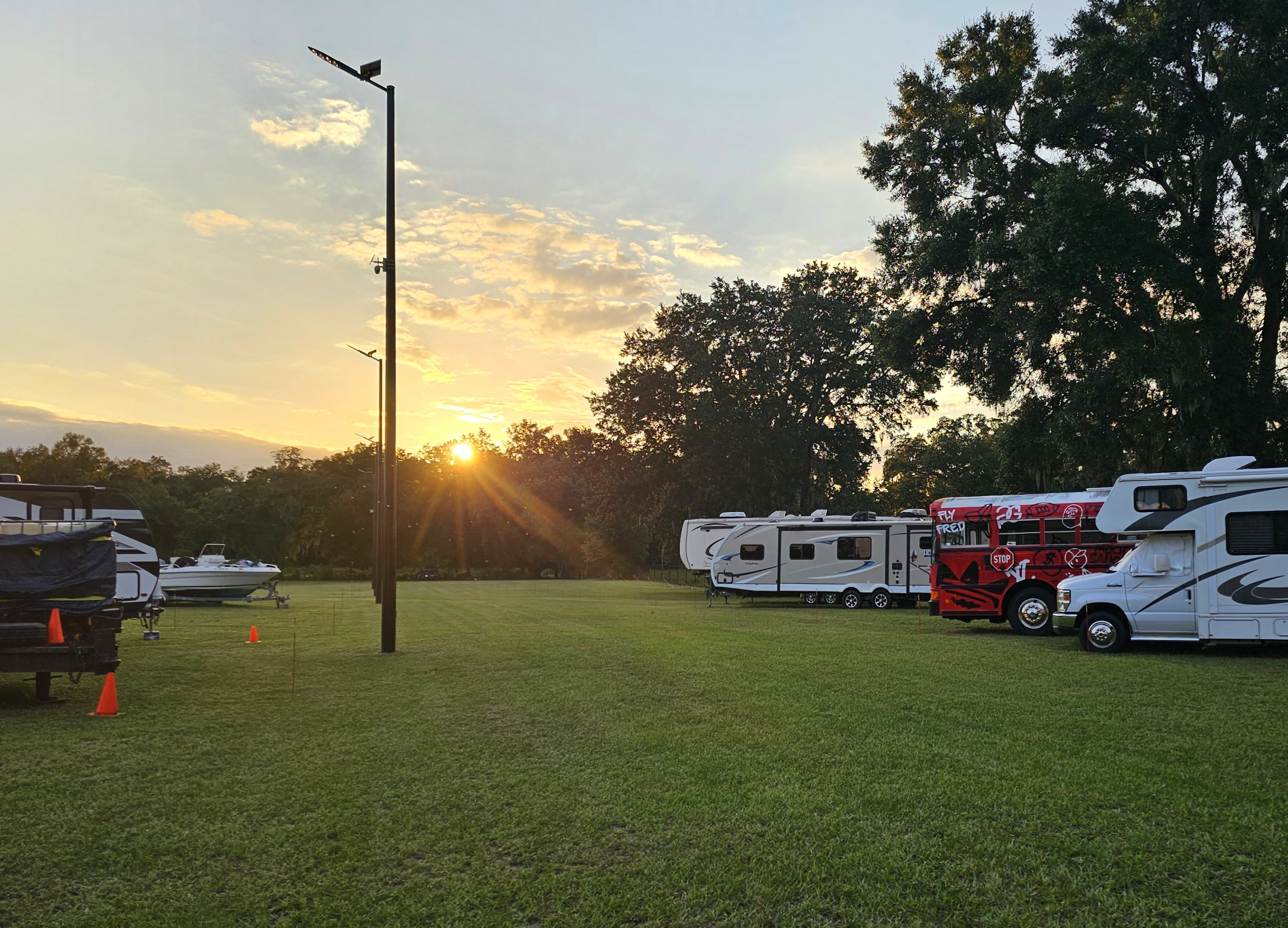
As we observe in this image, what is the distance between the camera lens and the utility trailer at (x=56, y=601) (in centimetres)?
941

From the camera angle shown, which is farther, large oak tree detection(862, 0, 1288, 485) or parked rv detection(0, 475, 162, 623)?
large oak tree detection(862, 0, 1288, 485)

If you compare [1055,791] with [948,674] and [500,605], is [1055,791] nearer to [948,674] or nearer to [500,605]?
[948,674]

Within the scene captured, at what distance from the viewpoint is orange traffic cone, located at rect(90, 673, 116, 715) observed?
938 centimetres

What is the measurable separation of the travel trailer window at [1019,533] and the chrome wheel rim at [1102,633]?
159 inches

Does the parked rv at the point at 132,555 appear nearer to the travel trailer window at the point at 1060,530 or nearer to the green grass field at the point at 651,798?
the green grass field at the point at 651,798

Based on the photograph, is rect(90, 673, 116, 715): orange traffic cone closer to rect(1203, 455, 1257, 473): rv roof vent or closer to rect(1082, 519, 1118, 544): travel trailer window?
rect(1203, 455, 1257, 473): rv roof vent

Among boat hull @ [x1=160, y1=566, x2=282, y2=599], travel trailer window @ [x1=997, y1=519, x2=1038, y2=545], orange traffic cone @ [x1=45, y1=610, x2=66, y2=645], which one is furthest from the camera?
boat hull @ [x1=160, y1=566, x2=282, y2=599]

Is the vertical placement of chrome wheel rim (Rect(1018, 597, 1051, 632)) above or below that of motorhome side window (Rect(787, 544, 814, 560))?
below

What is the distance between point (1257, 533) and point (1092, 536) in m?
4.32

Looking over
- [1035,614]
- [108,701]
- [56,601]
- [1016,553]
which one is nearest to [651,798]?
[108,701]

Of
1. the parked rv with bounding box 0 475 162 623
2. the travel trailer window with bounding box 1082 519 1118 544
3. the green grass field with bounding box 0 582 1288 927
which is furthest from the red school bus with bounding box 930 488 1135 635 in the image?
the parked rv with bounding box 0 475 162 623

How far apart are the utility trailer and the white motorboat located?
20576 millimetres

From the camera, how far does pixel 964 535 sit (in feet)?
65.5

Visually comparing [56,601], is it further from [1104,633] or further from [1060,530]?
[1060,530]
